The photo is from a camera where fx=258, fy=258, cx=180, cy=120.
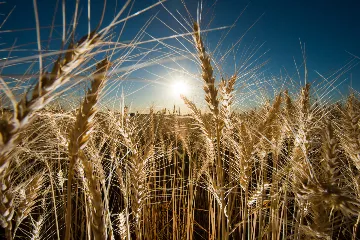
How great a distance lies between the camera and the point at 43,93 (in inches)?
29.1

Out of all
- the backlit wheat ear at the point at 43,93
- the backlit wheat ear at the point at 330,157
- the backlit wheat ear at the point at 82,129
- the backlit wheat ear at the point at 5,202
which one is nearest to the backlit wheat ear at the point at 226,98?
the backlit wheat ear at the point at 330,157

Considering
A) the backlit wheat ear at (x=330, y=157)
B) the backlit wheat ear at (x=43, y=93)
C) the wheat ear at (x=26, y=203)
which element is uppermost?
the backlit wheat ear at (x=43, y=93)

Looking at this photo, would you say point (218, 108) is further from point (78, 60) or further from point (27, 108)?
point (27, 108)

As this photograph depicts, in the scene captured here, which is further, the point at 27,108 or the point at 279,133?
the point at 279,133

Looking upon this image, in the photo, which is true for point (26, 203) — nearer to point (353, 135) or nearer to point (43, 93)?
point (43, 93)

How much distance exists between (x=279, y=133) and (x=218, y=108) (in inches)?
30.1

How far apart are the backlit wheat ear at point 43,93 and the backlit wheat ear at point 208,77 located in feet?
3.74

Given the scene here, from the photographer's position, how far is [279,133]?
7.55 feet

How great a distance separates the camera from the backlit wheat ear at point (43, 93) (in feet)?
2.30

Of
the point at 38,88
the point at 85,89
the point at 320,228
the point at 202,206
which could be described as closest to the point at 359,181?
the point at 320,228

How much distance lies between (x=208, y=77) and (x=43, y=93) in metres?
1.33

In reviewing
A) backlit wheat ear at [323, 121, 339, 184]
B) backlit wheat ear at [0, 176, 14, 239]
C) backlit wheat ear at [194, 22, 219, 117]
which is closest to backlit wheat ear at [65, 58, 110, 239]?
backlit wheat ear at [0, 176, 14, 239]

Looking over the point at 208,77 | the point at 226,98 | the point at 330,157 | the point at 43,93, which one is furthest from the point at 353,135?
the point at 43,93

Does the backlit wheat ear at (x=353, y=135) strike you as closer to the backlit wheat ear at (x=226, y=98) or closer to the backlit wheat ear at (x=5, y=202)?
the backlit wheat ear at (x=226, y=98)
